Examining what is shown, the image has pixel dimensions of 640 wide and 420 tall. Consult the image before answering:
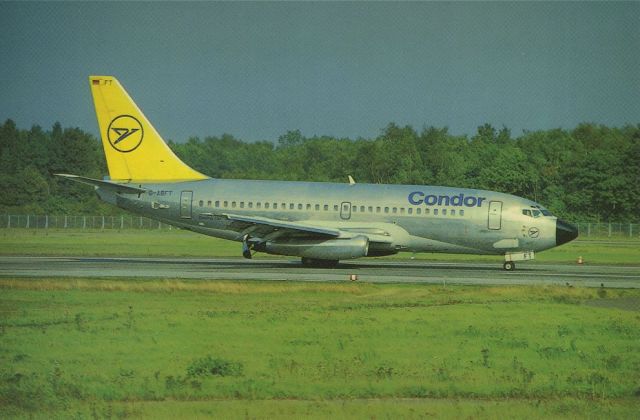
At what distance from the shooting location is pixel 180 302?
82.7 ft

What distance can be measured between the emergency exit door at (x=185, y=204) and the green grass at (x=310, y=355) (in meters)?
13.4

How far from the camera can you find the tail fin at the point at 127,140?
4247cm

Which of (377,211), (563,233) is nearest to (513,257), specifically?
(563,233)

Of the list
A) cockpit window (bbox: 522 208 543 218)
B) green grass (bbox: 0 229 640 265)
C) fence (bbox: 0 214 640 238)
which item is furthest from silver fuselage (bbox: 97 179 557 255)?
fence (bbox: 0 214 640 238)

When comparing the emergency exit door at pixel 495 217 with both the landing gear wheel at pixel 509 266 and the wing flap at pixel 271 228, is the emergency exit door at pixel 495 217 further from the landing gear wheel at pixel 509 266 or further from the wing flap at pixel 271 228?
the wing flap at pixel 271 228

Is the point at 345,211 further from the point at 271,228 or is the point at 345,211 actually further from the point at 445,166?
the point at 445,166

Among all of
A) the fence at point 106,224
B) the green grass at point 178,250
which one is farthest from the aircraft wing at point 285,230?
the fence at point 106,224

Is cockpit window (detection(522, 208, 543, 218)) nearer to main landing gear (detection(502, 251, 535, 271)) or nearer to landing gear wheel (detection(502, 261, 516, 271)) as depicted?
main landing gear (detection(502, 251, 535, 271))

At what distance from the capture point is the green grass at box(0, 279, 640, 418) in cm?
1353

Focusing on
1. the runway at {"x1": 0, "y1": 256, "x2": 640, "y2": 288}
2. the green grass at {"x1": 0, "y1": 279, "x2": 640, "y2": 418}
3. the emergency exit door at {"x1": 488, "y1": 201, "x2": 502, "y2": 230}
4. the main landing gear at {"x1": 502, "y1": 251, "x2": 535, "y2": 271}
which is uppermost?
the emergency exit door at {"x1": 488, "y1": 201, "x2": 502, "y2": 230}

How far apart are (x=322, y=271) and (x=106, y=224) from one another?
56.6 m

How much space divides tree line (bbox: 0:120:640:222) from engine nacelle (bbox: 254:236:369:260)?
170 ft

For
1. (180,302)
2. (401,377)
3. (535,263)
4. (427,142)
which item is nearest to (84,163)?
(427,142)

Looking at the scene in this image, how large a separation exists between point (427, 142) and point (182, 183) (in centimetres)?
7817
